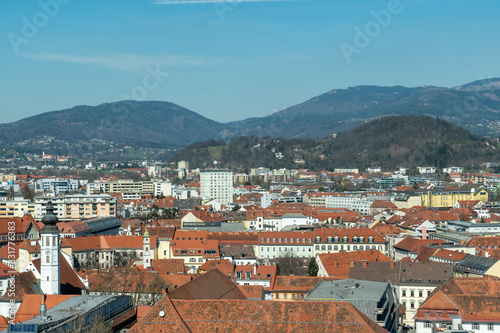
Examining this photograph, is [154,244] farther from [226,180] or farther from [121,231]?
[226,180]

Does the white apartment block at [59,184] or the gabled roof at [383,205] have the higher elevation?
the white apartment block at [59,184]

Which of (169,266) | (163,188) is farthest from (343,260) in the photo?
(163,188)

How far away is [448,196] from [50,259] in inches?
3730

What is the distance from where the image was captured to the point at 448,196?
413ft

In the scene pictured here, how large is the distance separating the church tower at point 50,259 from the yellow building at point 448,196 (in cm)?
8871

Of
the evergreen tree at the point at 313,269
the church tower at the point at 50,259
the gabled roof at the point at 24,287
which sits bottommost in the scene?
the evergreen tree at the point at 313,269

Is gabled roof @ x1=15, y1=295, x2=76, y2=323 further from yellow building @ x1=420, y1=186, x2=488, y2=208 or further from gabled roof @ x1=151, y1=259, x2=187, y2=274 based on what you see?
yellow building @ x1=420, y1=186, x2=488, y2=208

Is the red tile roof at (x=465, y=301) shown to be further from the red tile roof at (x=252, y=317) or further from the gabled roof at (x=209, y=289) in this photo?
the gabled roof at (x=209, y=289)

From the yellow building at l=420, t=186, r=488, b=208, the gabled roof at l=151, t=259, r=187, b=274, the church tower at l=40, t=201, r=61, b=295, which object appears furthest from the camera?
the yellow building at l=420, t=186, r=488, b=208

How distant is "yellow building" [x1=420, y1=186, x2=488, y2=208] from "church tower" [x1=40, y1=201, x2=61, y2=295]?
88714mm

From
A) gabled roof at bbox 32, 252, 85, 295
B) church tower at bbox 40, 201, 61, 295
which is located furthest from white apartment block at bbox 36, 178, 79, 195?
church tower at bbox 40, 201, 61, 295

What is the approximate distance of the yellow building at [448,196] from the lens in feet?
403

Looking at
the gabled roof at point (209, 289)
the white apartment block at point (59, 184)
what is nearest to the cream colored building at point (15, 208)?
the white apartment block at point (59, 184)

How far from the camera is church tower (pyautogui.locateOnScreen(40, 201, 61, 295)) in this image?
40.3m
